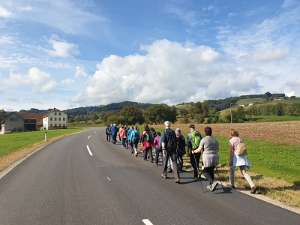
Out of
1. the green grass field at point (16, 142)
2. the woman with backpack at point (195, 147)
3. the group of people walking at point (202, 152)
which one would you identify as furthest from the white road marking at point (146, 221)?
the green grass field at point (16, 142)

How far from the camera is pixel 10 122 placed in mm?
132625

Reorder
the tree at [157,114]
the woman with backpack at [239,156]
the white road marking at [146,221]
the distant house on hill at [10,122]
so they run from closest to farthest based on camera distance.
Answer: the white road marking at [146,221], the woman with backpack at [239,156], the tree at [157,114], the distant house on hill at [10,122]

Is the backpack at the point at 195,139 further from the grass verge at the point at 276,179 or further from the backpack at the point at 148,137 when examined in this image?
the backpack at the point at 148,137

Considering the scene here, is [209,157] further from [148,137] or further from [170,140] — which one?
[148,137]

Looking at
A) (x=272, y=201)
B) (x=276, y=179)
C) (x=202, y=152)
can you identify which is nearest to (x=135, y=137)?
(x=276, y=179)

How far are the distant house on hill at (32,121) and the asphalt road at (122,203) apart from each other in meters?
134

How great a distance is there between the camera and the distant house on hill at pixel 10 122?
130250 mm

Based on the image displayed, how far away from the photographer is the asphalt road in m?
7.51

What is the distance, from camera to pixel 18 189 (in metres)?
11.1

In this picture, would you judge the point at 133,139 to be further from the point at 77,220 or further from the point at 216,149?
the point at 77,220

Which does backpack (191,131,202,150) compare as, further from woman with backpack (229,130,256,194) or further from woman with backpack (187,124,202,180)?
woman with backpack (229,130,256,194)

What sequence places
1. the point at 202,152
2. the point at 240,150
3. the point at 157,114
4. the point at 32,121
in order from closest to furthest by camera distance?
the point at 240,150, the point at 202,152, the point at 157,114, the point at 32,121

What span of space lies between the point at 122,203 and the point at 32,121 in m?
148

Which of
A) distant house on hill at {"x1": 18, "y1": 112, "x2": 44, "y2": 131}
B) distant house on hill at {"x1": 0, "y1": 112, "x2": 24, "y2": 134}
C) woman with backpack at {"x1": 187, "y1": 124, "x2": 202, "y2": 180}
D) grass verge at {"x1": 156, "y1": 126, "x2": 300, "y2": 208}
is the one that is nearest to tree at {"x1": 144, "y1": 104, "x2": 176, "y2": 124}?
distant house on hill at {"x1": 0, "y1": 112, "x2": 24, "y2": 134}
